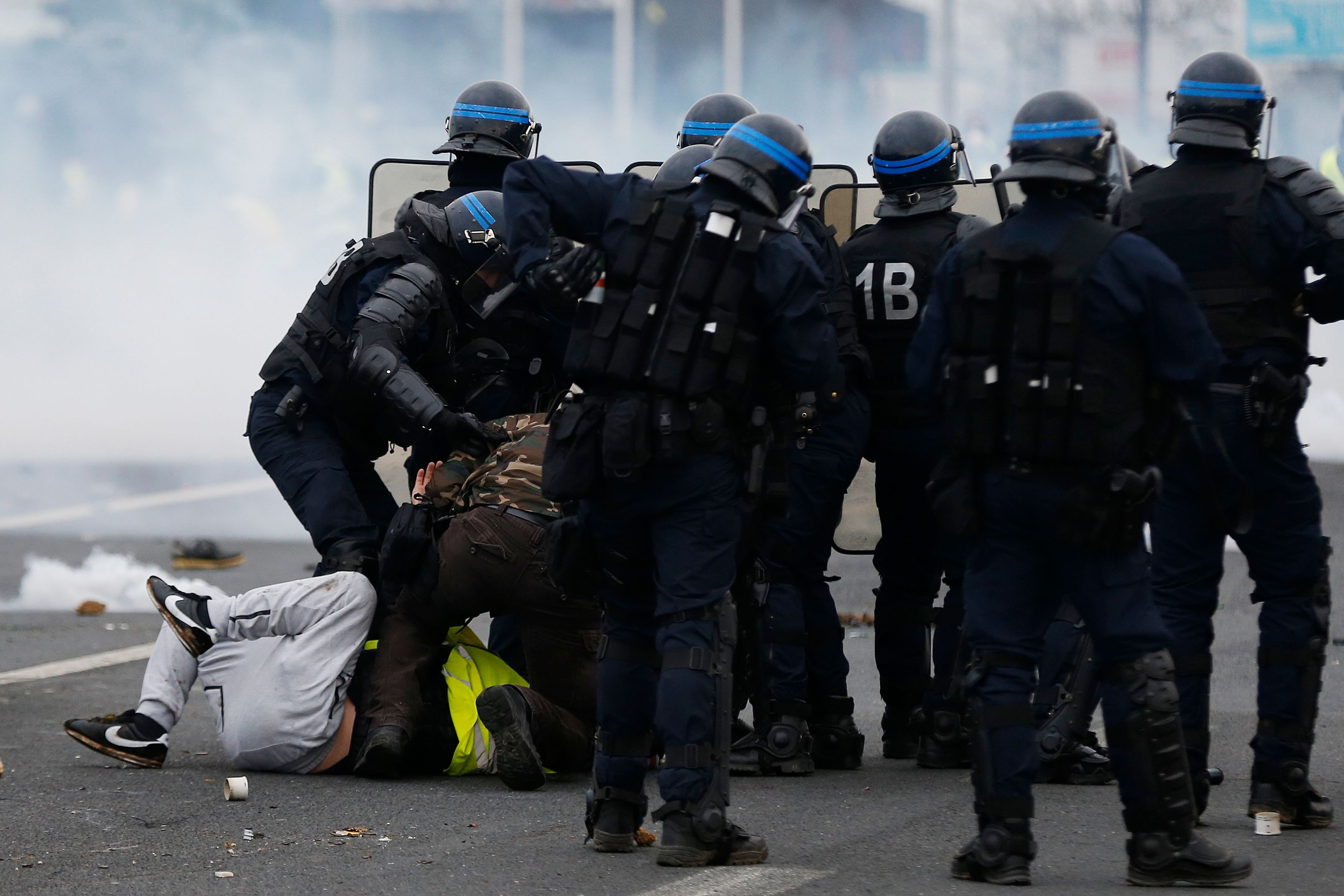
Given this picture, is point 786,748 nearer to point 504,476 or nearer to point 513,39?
point 504,476

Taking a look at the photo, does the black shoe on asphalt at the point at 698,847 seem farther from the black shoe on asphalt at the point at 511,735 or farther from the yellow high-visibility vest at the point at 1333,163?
the yellow high-visibility vest at the point at 1333,163

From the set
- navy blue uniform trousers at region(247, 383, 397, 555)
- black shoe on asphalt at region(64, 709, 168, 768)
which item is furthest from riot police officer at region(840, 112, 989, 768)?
black shoe on asphalt at region(64, 709, 168, 768)

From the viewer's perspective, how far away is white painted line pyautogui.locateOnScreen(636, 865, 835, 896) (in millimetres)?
3885

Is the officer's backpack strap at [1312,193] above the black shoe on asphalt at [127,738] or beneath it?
above

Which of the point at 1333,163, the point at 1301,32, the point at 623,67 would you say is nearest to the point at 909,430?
the point at 1333,163

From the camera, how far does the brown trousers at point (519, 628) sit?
5.33 meters

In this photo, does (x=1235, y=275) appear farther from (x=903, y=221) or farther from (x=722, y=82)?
(x=722, y=82)

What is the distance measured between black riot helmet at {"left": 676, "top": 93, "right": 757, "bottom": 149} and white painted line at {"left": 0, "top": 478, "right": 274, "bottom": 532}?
848cm

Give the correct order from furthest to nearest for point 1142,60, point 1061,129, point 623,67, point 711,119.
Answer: point 623,67 < point 1142,60 < point 711,119 < point 1061,129

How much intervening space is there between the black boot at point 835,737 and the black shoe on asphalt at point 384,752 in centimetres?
Result: 125

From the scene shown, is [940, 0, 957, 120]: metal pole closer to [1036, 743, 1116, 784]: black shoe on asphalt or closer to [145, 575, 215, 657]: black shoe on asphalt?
[1036, 743, 1116, 784]: black shoe on asphalt

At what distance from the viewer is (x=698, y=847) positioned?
4141mm

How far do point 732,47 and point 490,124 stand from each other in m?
13.7

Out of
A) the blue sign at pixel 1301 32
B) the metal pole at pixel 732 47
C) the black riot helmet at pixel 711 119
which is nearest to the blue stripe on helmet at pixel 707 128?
the black riot helmet at pixel 711 119
